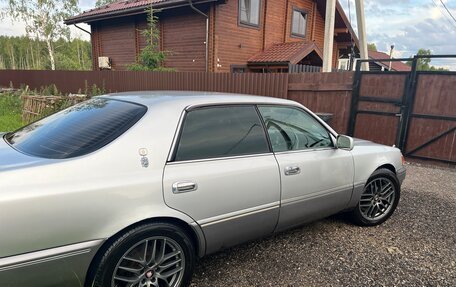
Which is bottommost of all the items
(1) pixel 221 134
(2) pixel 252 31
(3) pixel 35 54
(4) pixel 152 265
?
(4) pixel 152 265

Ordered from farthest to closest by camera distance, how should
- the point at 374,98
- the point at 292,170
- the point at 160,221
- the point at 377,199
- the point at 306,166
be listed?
the point at 374,98 < the point at 377,199 < the point at 306,166 < the point at 292,170 < the point at 160,221

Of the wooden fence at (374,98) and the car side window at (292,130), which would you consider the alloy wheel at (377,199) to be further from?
the wooden fence at (374,98)

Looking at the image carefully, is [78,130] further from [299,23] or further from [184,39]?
[299,23]

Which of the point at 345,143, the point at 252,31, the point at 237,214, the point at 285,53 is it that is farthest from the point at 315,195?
the point at 252,31

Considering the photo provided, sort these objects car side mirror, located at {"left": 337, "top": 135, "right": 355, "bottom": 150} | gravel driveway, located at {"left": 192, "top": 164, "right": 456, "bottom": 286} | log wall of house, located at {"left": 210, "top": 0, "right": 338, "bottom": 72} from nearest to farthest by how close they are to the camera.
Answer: gravel driveway, located at {"left": 192, "top": 164, "right": 456, "bottom": 286} → car side mirror, located at {"left": 337, "top": 135, "right": 355, "bottom": 150} → log wall of house, located at {"left": 210, "top": 0, "right": 338, "bottom": 72}

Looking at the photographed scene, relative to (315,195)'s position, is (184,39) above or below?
above

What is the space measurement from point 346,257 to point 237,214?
1.30 meters

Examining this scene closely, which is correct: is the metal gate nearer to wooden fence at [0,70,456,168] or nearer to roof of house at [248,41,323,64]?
wooden fence at [0,70,456,168]

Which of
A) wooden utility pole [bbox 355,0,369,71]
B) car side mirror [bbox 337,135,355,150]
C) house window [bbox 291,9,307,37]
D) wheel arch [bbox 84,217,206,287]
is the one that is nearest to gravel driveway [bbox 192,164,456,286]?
wheel arch [bbox 84,217,206,287]

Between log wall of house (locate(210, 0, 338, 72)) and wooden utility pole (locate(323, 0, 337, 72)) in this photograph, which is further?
log wall of house (locate(210, 0, 338, 72))

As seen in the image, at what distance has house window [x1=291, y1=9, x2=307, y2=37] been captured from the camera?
16.8 m

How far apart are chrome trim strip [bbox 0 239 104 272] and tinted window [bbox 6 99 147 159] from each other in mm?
538

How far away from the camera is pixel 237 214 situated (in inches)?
99.3

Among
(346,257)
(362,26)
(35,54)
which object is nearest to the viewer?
(346,257)
